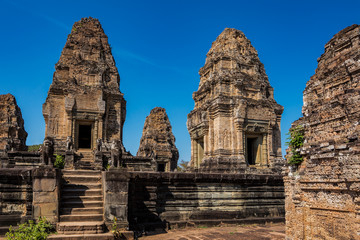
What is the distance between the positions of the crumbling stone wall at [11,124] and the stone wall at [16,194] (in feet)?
65.2

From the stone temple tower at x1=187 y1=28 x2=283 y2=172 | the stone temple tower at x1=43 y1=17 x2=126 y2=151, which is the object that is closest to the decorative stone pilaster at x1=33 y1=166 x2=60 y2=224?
the stone temple tower at x1=187 y1=28 x2=283 y2=172

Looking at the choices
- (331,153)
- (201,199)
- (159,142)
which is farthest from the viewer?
(159,142)

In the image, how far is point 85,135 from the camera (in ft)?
65.2

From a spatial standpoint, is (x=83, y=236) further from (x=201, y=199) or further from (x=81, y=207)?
(x=201, y=199)

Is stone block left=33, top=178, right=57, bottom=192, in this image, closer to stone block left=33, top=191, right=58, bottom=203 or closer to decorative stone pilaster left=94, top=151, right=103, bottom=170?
stone block left=33, top=191, right=58, bottom=203

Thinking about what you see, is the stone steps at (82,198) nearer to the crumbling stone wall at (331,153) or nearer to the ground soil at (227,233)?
the ground soil at (227,233)

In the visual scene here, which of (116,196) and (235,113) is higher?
(235,113)

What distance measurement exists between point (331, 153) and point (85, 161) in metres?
13.3

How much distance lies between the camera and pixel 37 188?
8.49 m

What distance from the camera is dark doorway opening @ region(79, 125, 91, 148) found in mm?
19641

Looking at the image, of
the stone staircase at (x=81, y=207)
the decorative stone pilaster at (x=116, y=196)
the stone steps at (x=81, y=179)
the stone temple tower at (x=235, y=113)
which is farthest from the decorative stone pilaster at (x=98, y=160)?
the decorative stone pilaster at (x=116, y=196)

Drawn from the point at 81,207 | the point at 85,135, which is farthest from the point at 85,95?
the point at 81,207

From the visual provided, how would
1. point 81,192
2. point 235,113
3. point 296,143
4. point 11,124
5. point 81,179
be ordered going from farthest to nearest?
point 11,124, point 235,113, point 81,179, point 81,192, point 296,143

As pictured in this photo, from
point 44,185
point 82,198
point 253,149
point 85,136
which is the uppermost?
point 85,136
